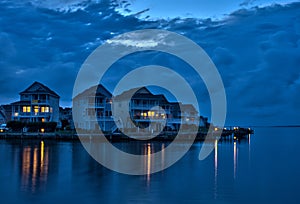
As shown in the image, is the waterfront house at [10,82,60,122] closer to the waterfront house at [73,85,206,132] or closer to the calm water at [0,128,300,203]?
the waterfront house at [73,85,206,132]

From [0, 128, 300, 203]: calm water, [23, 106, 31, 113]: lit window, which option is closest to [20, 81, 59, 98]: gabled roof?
[23, 106, 31, 113]: lit window

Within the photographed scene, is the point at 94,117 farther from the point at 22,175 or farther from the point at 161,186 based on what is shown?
the point at 161,186

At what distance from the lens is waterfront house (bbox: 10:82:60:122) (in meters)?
69.2

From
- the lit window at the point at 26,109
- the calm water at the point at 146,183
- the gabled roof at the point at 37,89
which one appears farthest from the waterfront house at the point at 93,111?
the calm water at the point at 146,183

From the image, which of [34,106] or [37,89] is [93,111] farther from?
[37,89]

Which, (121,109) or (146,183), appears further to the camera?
(121,109)

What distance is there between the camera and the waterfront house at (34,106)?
69.2 meters

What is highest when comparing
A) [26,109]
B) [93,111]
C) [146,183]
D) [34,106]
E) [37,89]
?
[37,89]

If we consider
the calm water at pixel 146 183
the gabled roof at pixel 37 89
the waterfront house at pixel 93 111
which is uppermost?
the gabled roof at pixel 37 89

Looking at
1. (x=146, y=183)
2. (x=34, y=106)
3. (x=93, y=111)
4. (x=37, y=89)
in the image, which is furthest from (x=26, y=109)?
(x=146, y=183)

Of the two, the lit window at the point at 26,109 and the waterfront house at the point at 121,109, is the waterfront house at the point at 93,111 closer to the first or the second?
the waterfront house at the point at 121,109

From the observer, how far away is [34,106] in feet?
229

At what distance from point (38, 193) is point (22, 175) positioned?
6.36 m

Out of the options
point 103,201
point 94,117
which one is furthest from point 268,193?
point 94,117
